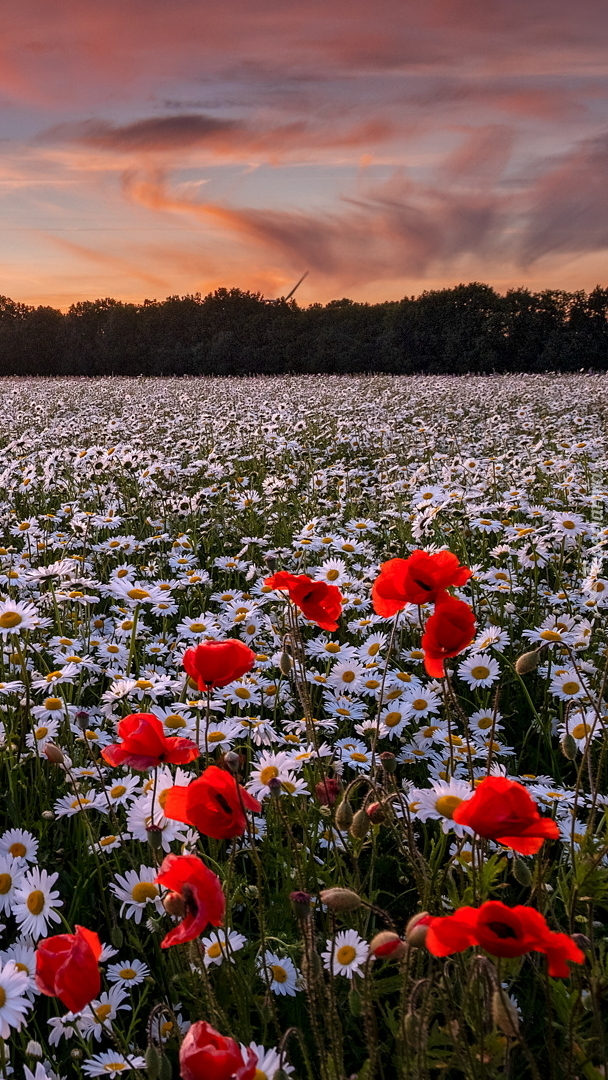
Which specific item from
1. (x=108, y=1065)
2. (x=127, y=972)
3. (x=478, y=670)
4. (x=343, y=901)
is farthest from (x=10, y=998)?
(x=478, y=670)

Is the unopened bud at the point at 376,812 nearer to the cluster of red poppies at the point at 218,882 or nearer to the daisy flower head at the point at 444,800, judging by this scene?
the daisy flower head at the point at 444,800

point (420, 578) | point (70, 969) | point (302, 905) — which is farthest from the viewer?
point (420, 578)

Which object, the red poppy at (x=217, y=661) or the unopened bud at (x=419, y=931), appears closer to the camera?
the unopened bud at (x=419, y=931)

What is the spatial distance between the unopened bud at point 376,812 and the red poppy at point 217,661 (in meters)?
0.34

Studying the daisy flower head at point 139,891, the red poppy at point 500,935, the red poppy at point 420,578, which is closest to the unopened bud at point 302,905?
the red poppy at point 500,935

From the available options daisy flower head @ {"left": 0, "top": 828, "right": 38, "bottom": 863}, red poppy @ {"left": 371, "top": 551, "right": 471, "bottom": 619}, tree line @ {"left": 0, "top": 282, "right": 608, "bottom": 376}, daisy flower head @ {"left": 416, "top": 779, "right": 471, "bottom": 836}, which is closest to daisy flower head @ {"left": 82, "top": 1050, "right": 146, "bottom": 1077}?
daisy flower head @ {"left": 0, "top": 828, "right": 38, "bottom": 863}

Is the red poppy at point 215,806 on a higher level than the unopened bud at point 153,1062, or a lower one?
higher

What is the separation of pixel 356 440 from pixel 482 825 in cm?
785

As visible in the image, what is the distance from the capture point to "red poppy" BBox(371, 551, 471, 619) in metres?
1.47

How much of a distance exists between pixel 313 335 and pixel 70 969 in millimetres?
40717

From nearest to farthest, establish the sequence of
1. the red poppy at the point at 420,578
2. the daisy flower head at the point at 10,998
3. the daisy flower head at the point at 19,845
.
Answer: the daisy flower head at the point at 10,998, the red poppy at the point at 420,578, the daisy flower head at the point at 19,845

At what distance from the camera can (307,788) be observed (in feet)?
7.30

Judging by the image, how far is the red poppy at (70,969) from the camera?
→ 0.96 metres

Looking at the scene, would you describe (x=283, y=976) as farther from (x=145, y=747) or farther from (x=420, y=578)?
(x=420, y=578)
